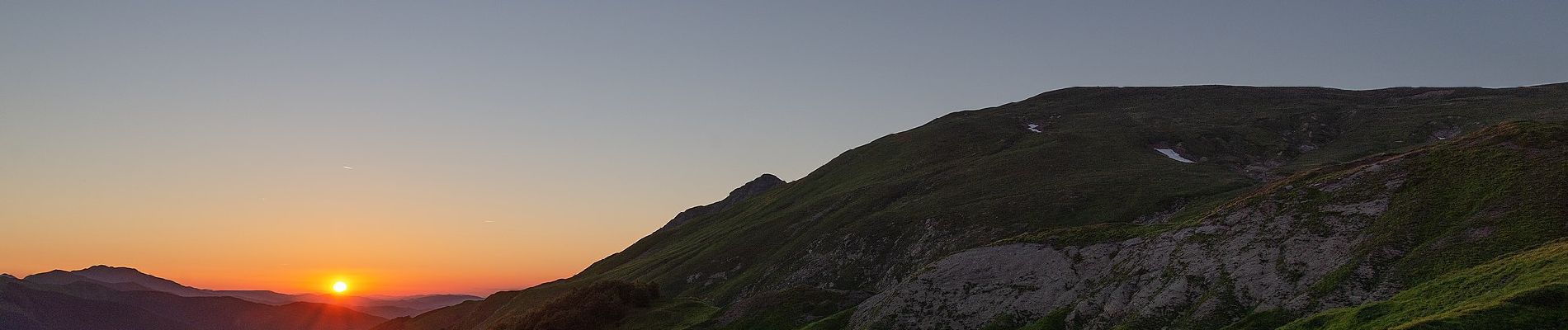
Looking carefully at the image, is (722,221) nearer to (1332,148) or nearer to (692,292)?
(692,292)

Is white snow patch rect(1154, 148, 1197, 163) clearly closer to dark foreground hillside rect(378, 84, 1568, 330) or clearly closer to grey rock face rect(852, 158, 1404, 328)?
dark foreground hillside rect(378, 84, 1568, 330)

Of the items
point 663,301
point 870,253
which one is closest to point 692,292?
point 870,253

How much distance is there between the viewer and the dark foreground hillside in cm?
3647

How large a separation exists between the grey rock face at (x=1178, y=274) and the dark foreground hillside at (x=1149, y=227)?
4.5 inches

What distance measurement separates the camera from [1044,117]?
185625mm

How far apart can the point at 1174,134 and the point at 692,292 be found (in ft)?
284

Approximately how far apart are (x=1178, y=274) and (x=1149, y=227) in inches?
367

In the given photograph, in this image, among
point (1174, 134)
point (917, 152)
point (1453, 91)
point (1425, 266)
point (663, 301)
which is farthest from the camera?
point (1453, 91)

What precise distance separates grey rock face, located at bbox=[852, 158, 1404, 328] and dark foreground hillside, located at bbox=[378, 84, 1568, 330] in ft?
0.38

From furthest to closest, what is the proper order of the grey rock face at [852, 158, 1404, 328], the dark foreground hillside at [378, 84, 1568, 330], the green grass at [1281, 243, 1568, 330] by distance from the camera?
the grey rock face at [852, 158, 1404, 328], the dark foreground hillside at [378, 84, 1568, 330], the green grass at [1281, 243, 1568, 330]

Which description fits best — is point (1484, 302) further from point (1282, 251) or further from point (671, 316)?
point (671, 316)

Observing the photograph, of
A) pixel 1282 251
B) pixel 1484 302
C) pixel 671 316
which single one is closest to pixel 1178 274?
A: pixel 1282 251

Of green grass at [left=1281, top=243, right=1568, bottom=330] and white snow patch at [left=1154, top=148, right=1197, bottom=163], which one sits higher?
white snow patch at [left=1154, top=148, right=1197, bottom=163]

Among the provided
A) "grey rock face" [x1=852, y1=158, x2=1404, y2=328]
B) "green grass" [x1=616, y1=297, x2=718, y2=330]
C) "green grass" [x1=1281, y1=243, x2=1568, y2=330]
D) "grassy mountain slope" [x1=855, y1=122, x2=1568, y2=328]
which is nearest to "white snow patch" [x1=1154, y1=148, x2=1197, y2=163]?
"grassy mountain slope" [x1=855, y1=122, x2=1568, y2=328]
